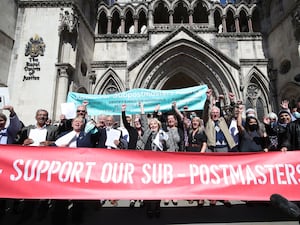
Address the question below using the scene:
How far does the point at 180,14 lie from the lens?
19.5m

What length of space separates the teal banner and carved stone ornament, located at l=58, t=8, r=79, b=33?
23.5 ft

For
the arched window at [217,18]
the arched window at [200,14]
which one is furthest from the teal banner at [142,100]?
the arched window at [200,14]

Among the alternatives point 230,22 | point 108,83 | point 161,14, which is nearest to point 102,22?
point 161,14

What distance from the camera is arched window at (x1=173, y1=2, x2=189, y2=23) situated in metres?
19.0

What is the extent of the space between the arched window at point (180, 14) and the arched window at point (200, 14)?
3.06 feet

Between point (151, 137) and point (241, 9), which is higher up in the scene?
point (241, 9)

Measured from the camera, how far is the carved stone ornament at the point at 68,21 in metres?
13.5

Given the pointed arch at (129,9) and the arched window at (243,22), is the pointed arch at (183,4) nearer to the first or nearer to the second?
the pointed arch at (129,9)

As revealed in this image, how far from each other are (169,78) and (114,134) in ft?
40.5

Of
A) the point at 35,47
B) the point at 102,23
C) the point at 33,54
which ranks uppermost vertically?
the point at 102,23

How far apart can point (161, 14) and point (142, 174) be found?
1830 centimetres

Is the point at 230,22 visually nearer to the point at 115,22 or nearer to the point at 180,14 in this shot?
the point at 180,14

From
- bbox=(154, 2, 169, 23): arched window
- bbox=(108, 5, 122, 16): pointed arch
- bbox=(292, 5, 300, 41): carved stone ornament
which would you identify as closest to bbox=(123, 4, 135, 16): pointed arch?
bbox=(108, 5, 122, 16): pointed arch

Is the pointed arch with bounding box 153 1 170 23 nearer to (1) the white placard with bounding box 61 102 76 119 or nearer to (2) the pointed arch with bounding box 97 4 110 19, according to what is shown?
(2) the pointed arch with bounding box 97 4 110 19
